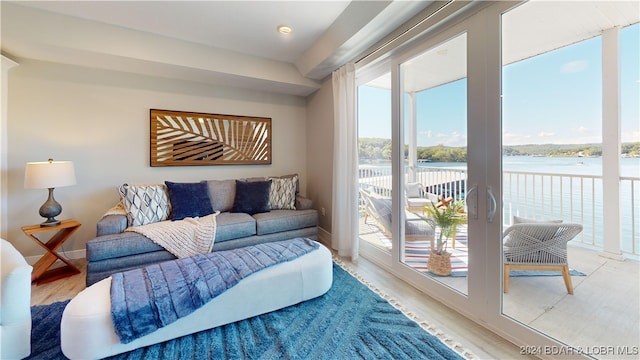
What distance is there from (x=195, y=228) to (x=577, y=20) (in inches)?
135

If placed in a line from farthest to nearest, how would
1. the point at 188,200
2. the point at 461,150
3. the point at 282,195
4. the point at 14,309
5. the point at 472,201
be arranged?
1. the point at 282,195
2. the point at 188,200
3. the point at 461,150
4. the point at 472,201
5. the point at 14,309

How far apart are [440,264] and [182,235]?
8.39 ft

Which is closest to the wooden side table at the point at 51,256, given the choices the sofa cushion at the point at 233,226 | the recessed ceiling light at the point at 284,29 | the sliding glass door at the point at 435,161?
the sofa cushion at the point at 233,226

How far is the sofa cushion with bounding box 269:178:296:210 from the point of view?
3393 millimetres

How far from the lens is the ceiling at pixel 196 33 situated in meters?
2.21

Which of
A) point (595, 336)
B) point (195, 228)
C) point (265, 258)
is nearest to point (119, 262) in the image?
point (195, 228)

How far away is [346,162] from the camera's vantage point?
300 cm

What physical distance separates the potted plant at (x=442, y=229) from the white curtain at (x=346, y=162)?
894mm

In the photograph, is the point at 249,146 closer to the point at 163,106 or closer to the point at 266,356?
the point at 163,106

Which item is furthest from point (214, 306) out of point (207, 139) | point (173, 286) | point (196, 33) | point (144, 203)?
point (196, 33)

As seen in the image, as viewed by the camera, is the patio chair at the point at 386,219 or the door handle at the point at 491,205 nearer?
the door handle at the point at 491,205

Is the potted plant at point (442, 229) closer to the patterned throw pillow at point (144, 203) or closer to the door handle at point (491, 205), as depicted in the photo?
the door handle at point (491, 205)

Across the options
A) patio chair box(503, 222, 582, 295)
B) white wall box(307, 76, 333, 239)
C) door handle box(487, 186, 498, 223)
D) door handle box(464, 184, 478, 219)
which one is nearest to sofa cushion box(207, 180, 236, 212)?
white wall box(307, 76, 333, 239)

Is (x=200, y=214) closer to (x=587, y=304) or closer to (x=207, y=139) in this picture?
(x=207, y=139)
